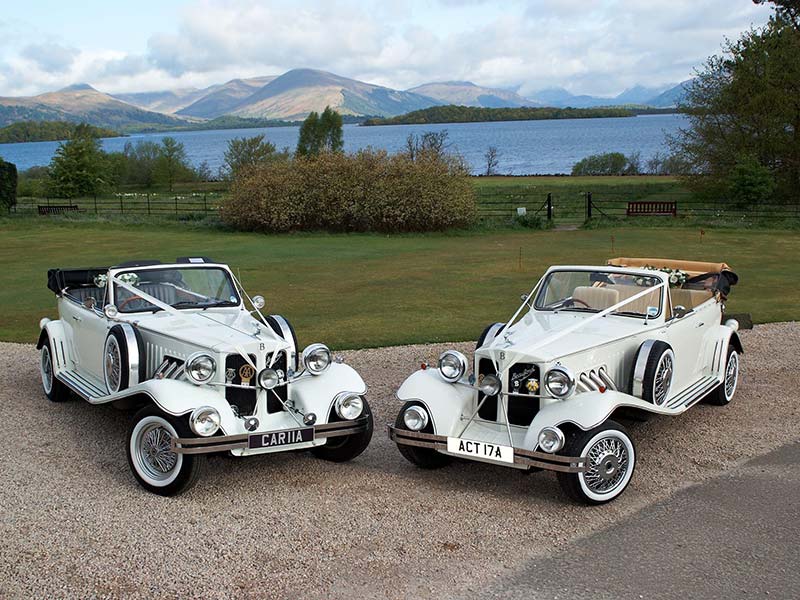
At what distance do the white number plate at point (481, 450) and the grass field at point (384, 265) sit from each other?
5.78 metres

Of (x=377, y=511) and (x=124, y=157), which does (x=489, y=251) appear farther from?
(x=124, y=157)

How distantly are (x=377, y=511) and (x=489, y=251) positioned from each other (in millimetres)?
19035

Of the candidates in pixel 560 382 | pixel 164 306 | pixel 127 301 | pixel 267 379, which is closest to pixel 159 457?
pixel 267 379

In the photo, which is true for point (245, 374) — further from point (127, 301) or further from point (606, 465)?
point (606, 465)

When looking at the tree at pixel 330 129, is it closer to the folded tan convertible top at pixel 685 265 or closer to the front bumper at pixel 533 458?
the folded tan convertible top at pixel 685 265

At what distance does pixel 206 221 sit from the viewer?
33812 mm

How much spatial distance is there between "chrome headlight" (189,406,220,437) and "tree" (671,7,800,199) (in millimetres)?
34204

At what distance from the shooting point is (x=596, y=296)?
8477mm

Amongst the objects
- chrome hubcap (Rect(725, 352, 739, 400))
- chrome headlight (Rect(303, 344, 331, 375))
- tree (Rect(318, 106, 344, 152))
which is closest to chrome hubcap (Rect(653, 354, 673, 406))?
chrome hubcap (Rect(725, 352, 739, 400))

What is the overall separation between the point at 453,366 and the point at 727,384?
399cm

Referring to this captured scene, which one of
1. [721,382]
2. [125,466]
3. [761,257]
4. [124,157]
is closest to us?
[125,466]

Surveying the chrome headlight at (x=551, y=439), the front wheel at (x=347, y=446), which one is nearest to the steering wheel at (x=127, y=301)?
the front wheel at (x=347, y=446)

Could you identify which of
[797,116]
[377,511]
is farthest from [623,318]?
[797,116]

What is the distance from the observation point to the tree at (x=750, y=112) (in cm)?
3541
